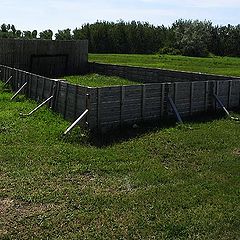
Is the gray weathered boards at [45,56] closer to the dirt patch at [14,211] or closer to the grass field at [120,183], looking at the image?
the grass field at [120,183]

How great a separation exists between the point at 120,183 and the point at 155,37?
2841 inches

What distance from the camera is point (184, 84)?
1655cm

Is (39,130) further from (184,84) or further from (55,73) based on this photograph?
(55,73)

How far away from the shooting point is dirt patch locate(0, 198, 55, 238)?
7285 mm

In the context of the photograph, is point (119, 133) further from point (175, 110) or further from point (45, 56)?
point (45, 56)

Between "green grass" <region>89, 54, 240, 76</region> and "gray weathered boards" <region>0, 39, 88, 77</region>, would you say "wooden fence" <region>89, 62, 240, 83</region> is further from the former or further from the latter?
"green grass" <region>89, 54, 240, 76</region>

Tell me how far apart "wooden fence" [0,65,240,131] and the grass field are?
743mm

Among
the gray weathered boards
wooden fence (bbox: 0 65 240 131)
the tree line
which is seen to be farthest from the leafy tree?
wooden fence (bbox: 0 65 240 131)

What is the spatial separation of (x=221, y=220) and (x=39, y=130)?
25.2ft

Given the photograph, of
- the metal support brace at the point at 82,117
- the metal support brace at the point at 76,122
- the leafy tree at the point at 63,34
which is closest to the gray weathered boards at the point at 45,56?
the metal support brace at the point at 82,117

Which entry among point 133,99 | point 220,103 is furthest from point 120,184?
point 220,103

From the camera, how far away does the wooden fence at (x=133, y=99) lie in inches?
547

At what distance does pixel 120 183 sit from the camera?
9.48m

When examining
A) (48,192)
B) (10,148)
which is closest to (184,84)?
(10,148)
